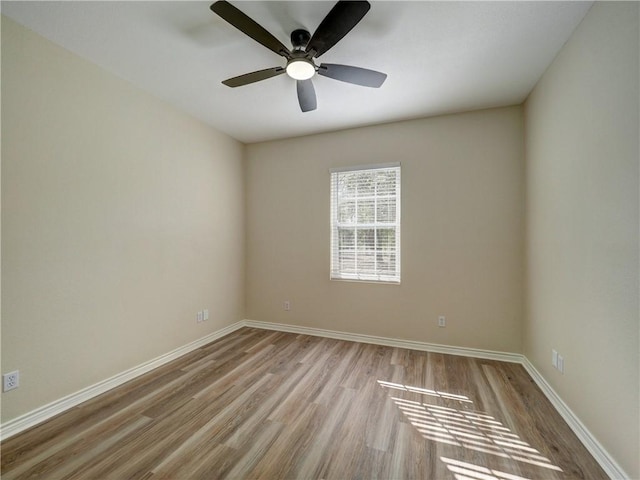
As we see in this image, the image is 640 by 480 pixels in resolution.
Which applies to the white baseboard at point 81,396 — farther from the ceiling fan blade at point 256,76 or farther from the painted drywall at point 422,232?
the ceiling fan blade at point 256,76

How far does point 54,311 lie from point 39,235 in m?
0.56

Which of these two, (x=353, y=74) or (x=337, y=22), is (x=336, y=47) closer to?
(x=353, y=74)

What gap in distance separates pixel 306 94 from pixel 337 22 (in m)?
0.72

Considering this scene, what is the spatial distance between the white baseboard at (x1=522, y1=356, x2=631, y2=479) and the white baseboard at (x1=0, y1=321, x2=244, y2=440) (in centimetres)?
342

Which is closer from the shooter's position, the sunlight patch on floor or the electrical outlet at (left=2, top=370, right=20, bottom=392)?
the sunlight patch on floor

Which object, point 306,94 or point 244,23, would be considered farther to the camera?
point 306,94

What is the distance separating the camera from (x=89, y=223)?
2234 mm

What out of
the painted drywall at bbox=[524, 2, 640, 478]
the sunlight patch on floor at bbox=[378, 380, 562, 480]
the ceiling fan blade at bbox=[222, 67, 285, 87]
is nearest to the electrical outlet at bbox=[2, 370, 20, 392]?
the ceiling fan blade at bbox=[222, 67, 285, 87]

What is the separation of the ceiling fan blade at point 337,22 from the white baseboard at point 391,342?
3.03 m

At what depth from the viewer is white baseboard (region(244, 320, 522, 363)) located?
116 inches

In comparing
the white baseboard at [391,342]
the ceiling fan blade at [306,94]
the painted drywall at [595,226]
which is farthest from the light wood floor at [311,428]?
the ceiling fan blade at [306,94]

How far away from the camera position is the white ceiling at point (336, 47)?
1718 mm

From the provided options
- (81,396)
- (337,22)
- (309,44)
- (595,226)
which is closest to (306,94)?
(309,44)

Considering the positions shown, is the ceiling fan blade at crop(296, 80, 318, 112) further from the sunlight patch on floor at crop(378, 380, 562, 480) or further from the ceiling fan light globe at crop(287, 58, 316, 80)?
the sunlight patch on floor at crop(378, 380, 562, 480)
